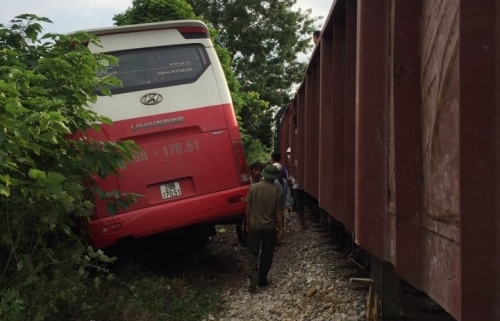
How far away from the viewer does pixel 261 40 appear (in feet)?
105

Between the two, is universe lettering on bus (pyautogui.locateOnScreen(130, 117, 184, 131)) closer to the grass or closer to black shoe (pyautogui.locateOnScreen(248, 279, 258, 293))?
the grass

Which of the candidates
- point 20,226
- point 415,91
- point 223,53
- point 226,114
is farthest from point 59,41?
point 223,53

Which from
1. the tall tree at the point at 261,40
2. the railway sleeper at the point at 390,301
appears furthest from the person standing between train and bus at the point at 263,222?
the tall tree at the point at 261,40

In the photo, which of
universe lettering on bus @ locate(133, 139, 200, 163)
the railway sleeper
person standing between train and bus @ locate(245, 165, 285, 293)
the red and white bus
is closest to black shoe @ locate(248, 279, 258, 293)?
person standing between train and bus @ locate(245, 165, 285, 293)

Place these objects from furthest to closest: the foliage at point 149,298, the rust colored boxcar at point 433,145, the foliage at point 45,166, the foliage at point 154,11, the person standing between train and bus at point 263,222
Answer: the foliage at point 154,11 → the person standing between train and bus at point 263,222 → the foliage at point 149,298 → the foliage at point 45,166 → the rust colored boxcar at point 433,145

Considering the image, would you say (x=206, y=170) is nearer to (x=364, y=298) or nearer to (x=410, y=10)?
(x=364, y=298)

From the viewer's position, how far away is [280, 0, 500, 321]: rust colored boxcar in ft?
6.49

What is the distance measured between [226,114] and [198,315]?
235cm

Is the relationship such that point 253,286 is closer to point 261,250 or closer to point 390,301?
point 261,250

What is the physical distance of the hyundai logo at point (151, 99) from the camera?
694 centimetres

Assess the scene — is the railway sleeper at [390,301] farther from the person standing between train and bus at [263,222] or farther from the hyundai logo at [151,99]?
the hyundai logo at [151,99]

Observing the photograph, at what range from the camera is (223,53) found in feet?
60.6

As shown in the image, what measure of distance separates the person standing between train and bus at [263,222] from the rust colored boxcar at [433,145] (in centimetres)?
339

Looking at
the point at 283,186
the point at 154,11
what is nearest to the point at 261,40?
the point at 154,11
